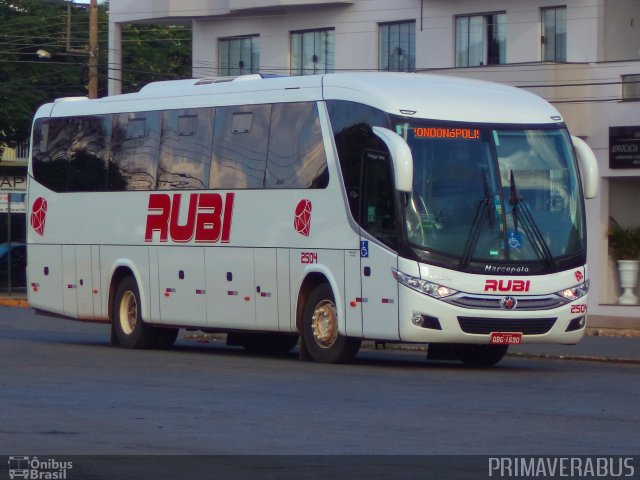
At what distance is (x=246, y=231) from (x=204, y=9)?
848 inches

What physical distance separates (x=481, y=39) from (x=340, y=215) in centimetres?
1807

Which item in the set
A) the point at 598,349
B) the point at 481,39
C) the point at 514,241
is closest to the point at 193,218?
the point at 514,241

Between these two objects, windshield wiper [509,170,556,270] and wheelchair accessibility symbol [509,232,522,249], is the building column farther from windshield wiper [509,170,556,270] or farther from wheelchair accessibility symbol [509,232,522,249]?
wheelchair accessibility symbol [509,232,522,249]

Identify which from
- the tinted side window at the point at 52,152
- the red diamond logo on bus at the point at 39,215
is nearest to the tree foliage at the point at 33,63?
the tinted side window at the point at 52,152

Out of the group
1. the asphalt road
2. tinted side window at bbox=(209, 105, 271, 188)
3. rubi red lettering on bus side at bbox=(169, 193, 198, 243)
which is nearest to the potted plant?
the asphalt road

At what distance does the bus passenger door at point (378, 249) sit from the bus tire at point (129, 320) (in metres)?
5.32

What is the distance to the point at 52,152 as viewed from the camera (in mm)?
24562

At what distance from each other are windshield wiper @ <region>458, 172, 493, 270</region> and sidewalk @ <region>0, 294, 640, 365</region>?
4.54 meters

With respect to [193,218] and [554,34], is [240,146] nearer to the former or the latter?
[193,218]

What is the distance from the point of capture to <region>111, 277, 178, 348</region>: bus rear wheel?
74.9 ft

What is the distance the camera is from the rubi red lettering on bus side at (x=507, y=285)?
17.9 meters
